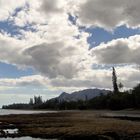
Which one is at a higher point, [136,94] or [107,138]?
[136,94]

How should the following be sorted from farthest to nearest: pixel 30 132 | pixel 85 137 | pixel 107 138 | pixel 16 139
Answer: pixel 30 132, pixel 16 139, pixel 85 137, pixel 107 138

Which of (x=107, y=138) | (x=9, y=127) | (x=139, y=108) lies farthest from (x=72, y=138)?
(x=139, y=108)

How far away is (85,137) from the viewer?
54.4m

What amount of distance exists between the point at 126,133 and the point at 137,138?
3.63 meters

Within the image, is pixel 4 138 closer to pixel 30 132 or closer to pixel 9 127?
pixel 30 132

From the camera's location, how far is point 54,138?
2250 inches

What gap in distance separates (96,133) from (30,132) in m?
14.3

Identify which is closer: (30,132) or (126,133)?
(126,133)

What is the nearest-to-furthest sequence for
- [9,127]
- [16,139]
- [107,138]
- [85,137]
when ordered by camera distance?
[107,138], [85,137], [16,139], [9,127]

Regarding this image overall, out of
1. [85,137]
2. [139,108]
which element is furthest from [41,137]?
[139,108]

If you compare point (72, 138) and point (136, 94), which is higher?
point (136, 94)

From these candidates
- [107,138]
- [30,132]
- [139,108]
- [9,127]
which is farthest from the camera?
[139,108]

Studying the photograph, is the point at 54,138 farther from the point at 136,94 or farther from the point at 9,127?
the point at 136,94

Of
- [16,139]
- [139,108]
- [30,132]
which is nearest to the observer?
[16,139]
